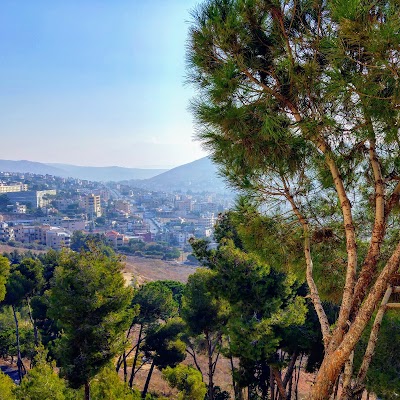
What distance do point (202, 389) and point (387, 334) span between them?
3720mm

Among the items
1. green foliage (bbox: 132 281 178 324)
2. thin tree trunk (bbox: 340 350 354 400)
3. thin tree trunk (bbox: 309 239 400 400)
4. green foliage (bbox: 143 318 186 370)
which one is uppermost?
thin tree trunk (bbox: 309 239 400 400)

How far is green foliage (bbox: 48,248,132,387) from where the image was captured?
5.41 meters

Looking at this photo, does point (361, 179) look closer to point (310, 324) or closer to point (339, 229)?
point (339, 229)

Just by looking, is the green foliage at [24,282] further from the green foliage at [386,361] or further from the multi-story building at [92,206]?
the multi-story building at [92,206]

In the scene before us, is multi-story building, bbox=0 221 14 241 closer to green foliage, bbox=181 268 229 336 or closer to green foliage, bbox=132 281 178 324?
green foliage, bbox=132 281 178 324

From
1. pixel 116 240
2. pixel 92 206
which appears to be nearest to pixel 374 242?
pixel 116 240

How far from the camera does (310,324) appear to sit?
6.07 metres

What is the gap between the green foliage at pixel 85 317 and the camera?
541 centimetres

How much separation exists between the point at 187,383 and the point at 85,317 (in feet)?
8.58

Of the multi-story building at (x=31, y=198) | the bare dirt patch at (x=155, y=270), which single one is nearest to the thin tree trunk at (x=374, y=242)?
the bare dirt patch at (x=155, y=270)

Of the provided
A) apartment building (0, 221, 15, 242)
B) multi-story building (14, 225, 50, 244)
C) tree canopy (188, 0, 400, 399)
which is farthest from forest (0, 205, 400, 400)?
multi-story building (14, 225, 50, 244)

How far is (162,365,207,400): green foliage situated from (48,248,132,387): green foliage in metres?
1.96

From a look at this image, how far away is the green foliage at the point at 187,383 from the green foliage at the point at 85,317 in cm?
196

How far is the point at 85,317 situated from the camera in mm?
5539
